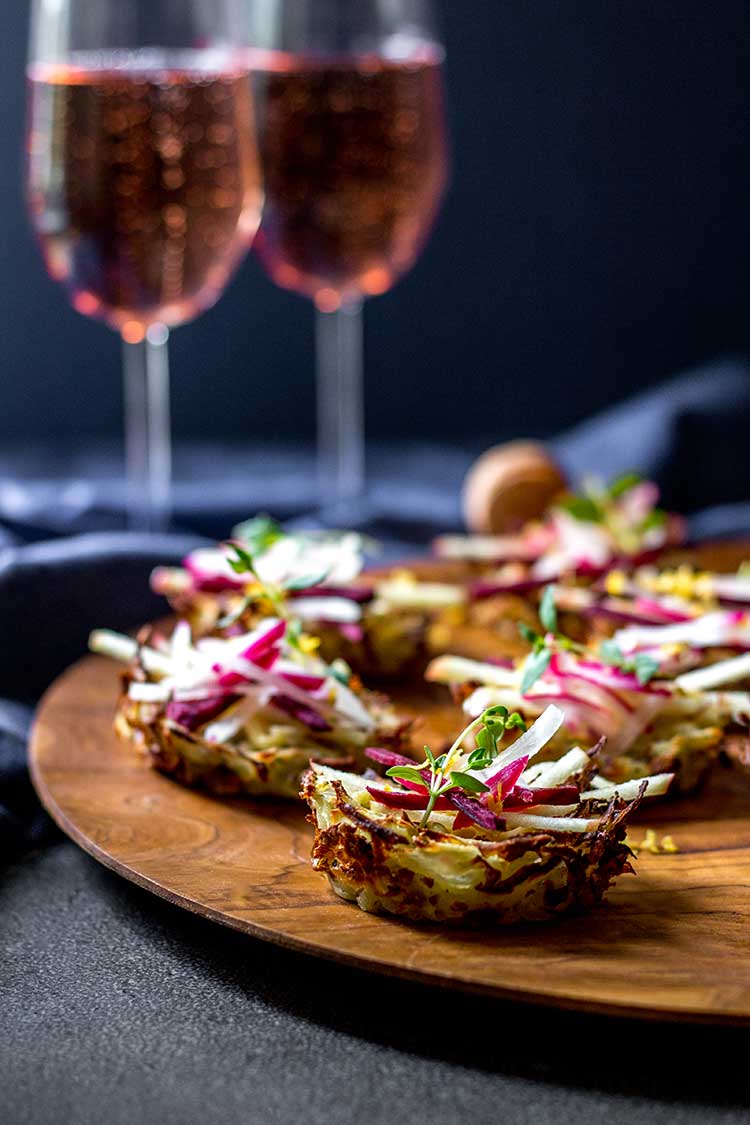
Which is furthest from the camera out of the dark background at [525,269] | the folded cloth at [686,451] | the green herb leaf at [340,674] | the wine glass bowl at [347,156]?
the dark background at [525,269]

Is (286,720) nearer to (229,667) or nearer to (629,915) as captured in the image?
(229,667)

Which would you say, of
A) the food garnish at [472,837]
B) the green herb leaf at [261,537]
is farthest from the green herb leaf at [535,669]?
the green herb leaf at [261,537]

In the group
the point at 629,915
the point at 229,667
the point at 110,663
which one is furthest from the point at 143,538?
the point at 629,915

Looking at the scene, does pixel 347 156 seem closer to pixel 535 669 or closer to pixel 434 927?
pixel 535 669

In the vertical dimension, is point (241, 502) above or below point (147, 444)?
below

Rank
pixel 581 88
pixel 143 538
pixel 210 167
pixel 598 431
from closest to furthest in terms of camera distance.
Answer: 1. pixel 210 167
2. pixel 143 538
3. pixel 598 431
4. pixel 581 88

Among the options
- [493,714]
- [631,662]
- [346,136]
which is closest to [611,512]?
[346,136]

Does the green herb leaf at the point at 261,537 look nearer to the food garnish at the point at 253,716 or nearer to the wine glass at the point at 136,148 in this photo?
the food garnish at the point at 253,716
